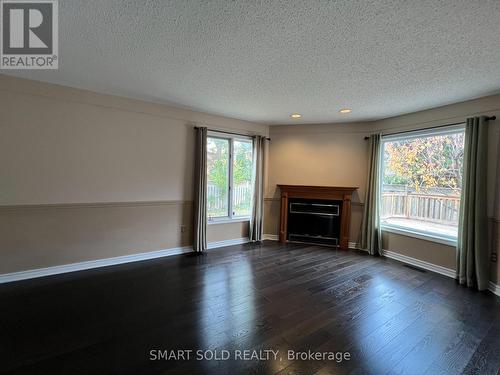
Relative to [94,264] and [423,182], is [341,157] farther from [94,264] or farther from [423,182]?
[94,264]

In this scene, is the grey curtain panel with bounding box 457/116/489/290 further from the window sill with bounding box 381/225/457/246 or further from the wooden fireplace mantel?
the wooden fireplace mantel

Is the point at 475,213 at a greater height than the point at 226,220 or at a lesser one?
greater

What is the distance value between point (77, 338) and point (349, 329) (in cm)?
235

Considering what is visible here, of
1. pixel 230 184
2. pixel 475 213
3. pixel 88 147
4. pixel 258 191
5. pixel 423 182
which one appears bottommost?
pixel 475 213

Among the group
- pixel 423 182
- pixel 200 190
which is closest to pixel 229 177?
pixel 200 190

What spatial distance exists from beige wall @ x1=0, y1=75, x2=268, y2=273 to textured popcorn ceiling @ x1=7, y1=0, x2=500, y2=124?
1.18ft

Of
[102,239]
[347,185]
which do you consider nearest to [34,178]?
[102,239]

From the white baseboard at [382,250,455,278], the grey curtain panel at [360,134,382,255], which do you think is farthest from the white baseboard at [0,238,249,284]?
the white baseboard at [382,250,455,278]

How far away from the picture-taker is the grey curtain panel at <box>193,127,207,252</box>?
4121 millimetres

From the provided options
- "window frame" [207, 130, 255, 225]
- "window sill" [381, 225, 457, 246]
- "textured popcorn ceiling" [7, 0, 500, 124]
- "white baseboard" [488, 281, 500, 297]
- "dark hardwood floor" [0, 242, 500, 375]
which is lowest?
"dark hardwood floor" [0, 242, 500, 375]

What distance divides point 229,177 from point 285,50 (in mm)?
2936

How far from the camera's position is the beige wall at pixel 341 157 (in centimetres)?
353

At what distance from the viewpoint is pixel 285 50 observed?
2.09 m

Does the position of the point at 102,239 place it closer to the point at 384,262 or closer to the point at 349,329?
the point at 349,329
